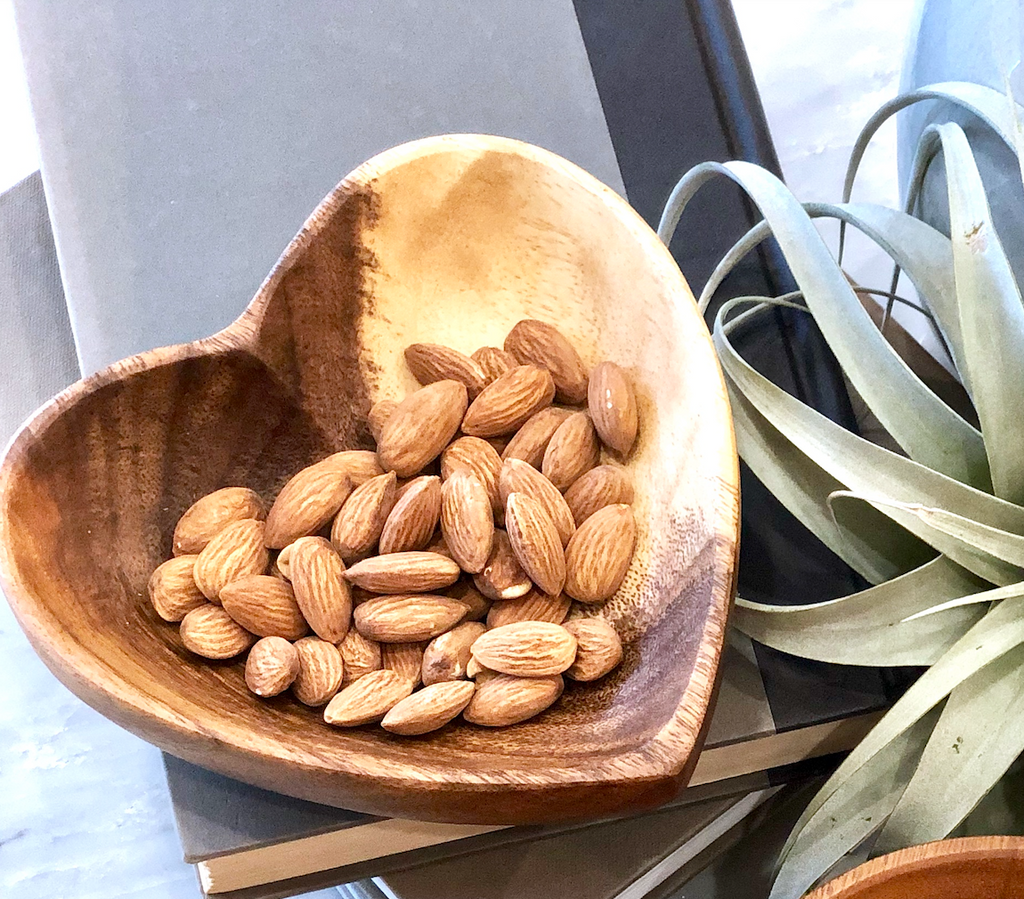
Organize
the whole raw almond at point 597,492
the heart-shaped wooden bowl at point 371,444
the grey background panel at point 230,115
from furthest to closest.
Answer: the grey background panel at point 230,115 → the whole raw almond at point 597,492 → the heart-shaped wooden bowl at point 371,444

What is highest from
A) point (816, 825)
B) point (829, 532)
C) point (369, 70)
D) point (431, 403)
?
point (369, 70)

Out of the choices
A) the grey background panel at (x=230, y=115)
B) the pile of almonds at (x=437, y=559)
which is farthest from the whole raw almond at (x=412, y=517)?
the grey background panel at (x=230, y=115)

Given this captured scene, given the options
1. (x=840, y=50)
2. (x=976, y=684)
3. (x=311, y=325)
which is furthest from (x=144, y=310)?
(x=840, y=50)

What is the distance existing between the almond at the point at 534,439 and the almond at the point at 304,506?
3.3 inches

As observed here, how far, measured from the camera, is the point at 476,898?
1.64ft

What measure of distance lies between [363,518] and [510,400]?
0.09 meters

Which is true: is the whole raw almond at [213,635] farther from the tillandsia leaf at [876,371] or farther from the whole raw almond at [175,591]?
the tillandsia leaf at [876,371]

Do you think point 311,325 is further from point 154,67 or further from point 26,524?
point 154,67

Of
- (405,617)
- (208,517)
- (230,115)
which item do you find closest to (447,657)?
(405,617)

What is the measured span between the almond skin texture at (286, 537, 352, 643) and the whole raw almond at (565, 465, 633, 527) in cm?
11

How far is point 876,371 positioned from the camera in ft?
1.39

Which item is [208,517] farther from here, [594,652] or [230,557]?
[594,652]

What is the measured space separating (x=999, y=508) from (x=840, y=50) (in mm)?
753

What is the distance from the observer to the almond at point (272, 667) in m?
0.40
